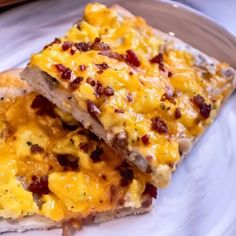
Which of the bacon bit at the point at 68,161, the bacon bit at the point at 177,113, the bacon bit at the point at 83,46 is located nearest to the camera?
the bacon bit at the point at 68,161

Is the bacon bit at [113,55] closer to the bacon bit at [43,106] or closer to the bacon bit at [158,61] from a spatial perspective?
the bacon bit at [158,61]

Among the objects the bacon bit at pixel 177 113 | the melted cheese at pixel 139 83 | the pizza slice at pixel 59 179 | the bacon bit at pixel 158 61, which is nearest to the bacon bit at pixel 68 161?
the pizza slice at pixel 59 179

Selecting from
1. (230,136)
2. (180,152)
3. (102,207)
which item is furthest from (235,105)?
(102,207)

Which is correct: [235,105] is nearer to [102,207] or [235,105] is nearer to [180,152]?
[180,152]

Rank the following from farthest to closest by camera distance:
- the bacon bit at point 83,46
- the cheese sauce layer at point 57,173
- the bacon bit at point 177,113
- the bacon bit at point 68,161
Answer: the bacon bit at point 83,46, the bacon bit at point 177,113, the bacon bit at point 68,161, the cheese sauce layer at point 57,173

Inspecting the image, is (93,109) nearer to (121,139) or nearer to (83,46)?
(121,139)

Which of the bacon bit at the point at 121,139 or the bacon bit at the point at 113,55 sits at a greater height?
the bacon bit at the point at 113,55

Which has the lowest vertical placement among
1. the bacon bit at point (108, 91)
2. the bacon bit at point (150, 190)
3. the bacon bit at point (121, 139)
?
the bacon bit at point (150, 190)
